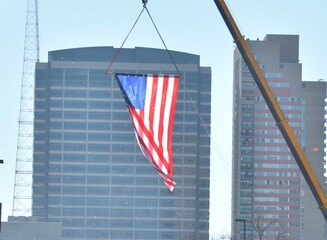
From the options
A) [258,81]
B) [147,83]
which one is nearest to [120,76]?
[147,83]

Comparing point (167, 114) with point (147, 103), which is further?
point (167, 114)

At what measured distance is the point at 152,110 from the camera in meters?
66.3

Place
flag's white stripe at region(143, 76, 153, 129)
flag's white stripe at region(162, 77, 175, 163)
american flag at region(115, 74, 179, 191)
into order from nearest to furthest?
american flag at region(115, 74, 179, 191) < flag's white stripe at region(162, 77, 175, 163) < flag's white stripe at region(143, 76, 153, 129)

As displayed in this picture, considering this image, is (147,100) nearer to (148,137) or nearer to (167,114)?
(167,114)

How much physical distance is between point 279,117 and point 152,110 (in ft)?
33.3

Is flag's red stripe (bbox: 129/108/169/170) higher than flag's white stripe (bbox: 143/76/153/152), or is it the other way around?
flag's white stripe (bbox: 143/76/153/152)

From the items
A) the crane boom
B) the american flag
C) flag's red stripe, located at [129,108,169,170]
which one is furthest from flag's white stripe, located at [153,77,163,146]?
the crane boom

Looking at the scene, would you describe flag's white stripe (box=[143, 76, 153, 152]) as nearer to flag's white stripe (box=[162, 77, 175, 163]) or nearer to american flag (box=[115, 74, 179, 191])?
american flag (box=[115, 74, 179, 191])

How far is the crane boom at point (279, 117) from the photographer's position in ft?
239

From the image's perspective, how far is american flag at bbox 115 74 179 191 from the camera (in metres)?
64.8

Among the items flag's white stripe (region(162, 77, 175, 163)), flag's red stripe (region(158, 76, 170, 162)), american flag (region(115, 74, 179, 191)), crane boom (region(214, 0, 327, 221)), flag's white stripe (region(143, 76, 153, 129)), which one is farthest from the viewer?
crane boom (region(214, 0, 327, 221))

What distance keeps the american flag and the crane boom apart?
339 inches

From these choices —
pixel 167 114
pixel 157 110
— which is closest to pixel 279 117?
pixel 167 114

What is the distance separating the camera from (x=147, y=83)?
6675 cm
